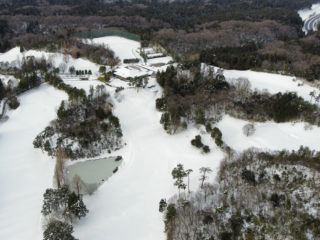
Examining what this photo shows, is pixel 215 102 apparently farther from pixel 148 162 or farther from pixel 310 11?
pixel 310 11

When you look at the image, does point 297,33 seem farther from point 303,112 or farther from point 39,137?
point 39,137

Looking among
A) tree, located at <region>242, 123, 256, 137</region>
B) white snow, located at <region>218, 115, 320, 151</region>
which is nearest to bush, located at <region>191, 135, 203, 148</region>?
white snow, located at <region>218, 115, 320, 151</region>

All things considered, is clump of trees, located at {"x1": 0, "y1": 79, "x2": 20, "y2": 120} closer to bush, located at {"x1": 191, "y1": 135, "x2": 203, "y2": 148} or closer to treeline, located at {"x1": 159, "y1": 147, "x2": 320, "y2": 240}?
bush, located at {"x1": 191, "y1": 135, "x2": 203, "y2": 148}

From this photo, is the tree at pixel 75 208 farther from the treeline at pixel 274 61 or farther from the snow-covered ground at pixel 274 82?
the treeline at pixel 274 61

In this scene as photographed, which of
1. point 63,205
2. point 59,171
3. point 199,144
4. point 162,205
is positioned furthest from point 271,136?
point 59,171

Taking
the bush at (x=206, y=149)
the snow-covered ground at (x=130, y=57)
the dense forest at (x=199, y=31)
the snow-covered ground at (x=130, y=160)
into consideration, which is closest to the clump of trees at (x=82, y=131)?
the snow-covered ground at (x=130, y=160)

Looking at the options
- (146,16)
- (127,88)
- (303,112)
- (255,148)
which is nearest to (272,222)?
(255,148)
